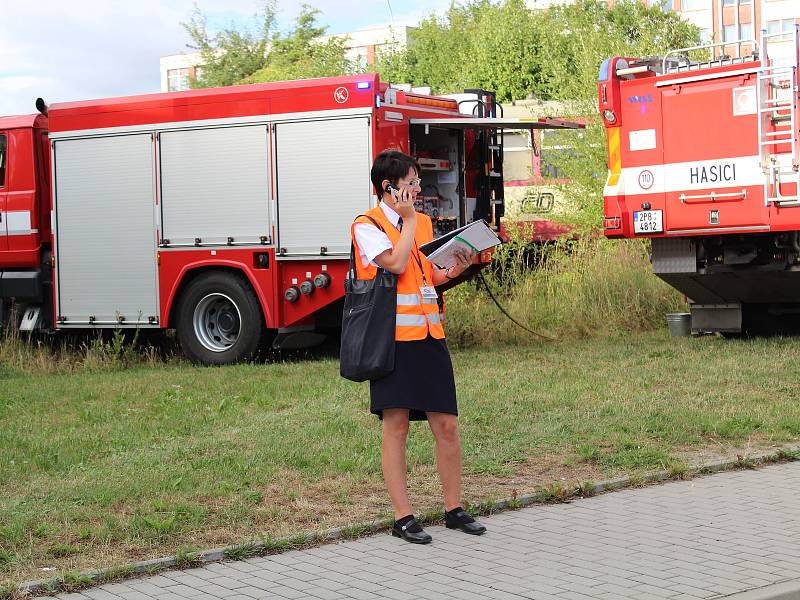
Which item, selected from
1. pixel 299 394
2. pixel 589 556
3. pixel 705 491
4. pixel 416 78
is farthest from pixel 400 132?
pixel 416 78

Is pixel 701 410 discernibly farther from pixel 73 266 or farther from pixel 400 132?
pixel 73 266

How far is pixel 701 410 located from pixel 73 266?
27.7ft

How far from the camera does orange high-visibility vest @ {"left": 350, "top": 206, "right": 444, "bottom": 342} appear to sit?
6.12 metres

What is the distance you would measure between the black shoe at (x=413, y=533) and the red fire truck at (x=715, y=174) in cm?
780

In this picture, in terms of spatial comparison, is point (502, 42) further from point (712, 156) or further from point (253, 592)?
point (253, 592)

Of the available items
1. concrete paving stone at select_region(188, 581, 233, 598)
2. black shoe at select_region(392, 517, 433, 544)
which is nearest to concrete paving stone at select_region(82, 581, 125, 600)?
concrete paving stone at select_region(188, 581, 233, 598)

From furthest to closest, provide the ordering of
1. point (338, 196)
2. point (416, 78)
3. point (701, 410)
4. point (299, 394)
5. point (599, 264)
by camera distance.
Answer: point (416, 78) → point (599, 264) → point (338, 196) → point (299, 394) → point (701, 410)

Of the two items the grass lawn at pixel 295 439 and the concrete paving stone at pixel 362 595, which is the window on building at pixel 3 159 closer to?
the grass lawn at pixel 295 439

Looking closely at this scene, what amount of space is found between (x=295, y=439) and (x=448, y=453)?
2433 millimetres

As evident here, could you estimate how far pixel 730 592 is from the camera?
202 inches

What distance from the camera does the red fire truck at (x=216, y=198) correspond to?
13.5m

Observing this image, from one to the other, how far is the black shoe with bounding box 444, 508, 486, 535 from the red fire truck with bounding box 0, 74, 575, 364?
735 centimetres

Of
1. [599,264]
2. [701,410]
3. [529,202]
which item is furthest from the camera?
[529,202]

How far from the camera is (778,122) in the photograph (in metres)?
12.7
